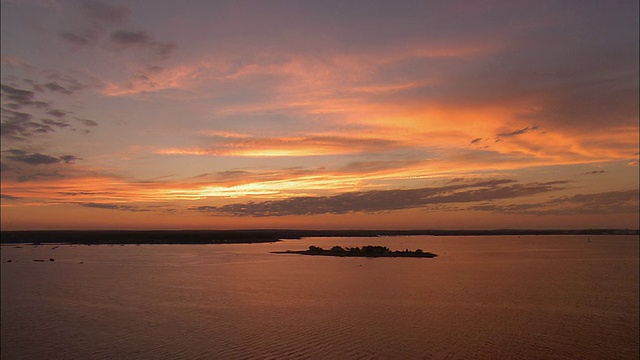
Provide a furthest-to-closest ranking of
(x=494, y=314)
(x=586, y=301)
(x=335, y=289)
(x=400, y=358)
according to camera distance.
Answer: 1. (x=335, y=289)
2. (x=586, y=301)
3. (x=494, y=314)
4. (x=400, y=358)

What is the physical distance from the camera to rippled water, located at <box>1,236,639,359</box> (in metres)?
28.1

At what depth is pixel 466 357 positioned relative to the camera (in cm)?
2661

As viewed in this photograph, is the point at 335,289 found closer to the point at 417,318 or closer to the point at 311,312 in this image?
the point at 311,312

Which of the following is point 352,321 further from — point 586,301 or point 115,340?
point 586,301

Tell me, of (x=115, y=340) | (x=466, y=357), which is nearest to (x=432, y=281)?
(x=466, y=357)

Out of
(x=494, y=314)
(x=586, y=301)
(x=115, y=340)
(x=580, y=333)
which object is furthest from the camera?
(x=586, y=301)

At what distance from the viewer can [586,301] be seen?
151 feet

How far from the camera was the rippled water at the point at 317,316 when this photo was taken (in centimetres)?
2809

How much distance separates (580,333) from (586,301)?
15821 mm

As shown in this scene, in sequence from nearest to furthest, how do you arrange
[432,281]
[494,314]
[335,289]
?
[494,314] < [335,289] < [432,281]

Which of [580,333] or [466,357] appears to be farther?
[580,333]

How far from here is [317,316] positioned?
37.7 meters

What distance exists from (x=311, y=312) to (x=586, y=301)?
28.0 metres

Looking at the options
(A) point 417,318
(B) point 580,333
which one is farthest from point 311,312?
(B) point 580,333
